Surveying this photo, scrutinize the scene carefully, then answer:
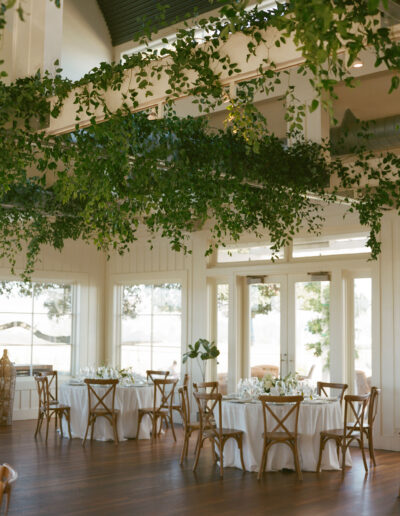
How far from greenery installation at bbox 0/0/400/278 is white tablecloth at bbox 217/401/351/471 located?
2239mm

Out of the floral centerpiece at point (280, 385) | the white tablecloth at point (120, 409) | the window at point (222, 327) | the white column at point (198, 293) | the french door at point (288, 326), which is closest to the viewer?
the floral centerpiece at point (280, 385)

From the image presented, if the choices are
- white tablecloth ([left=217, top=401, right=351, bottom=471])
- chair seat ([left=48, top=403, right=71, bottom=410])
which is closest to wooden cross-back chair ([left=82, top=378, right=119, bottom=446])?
chair seat ([left=48, top=403, right=71, bottom=410])

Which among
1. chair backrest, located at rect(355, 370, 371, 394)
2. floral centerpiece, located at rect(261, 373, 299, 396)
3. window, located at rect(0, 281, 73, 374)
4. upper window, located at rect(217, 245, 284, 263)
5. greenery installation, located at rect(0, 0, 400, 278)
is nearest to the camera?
greenery installation, located at rect(0, 0, 400, 278)

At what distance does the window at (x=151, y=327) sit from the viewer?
13.4 meters

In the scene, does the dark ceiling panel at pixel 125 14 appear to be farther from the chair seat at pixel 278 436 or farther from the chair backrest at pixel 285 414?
the chair seat at pixel 278 436

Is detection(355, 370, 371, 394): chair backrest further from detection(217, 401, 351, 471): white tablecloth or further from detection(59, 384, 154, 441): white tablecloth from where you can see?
detection(59, 384, 154, 441): white tablecloth

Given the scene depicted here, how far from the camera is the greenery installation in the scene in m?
2.60

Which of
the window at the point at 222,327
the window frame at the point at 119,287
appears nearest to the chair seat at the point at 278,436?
the window at the point at 222,327

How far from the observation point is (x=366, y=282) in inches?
418

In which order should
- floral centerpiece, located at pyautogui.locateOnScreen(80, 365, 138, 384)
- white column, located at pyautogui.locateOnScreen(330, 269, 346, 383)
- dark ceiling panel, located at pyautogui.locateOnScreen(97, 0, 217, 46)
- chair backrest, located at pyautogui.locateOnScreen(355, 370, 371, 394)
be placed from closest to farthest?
chair backrest, located at pyautogui.locateOnScreen(355, 370, 371, 394), white column, located at pyautogui.locateOnScreen(330, 269, 346, 383), floral centerpiece, located at pyautogui.locateOnScreen(80, 365, 138, 384), dark ceiling panel, located at pyautogui.locateOnScreen(97, 0, 217, 46)

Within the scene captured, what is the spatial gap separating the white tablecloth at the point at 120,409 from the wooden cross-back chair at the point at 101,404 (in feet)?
0.39

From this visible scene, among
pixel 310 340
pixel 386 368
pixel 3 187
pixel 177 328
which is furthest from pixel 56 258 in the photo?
pixel 3 187

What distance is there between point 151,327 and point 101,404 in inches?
145

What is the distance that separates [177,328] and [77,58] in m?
5.44
